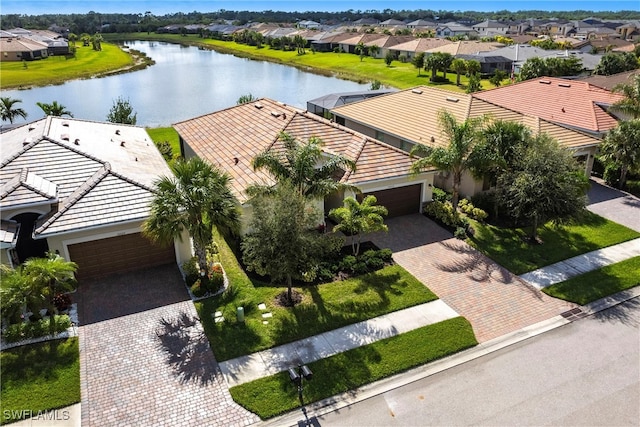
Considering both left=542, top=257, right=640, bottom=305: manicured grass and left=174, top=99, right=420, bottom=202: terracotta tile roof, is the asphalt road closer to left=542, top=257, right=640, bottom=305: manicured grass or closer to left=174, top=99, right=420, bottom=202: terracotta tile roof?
left=542, top=257, right=640, bottom=305: manicured grass

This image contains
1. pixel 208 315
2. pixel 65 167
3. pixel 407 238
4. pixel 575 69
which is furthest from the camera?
pixel 575 69

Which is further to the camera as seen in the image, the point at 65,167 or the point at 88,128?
the point at 88,128

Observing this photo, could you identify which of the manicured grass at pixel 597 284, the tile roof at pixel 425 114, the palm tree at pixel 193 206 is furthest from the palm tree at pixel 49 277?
the tile roof at pixel 425 114

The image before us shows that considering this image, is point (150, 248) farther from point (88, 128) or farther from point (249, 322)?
point (88, 128)

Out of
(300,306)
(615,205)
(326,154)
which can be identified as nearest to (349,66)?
(615,205)

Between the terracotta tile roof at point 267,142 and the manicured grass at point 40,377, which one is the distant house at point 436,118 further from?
the manicured grass at point 40,377

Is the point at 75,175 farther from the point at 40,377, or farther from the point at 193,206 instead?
the point at 40,377

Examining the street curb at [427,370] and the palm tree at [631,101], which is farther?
the palm tree at [631,101]

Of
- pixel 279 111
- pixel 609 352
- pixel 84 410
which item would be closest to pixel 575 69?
pixel 279 111
